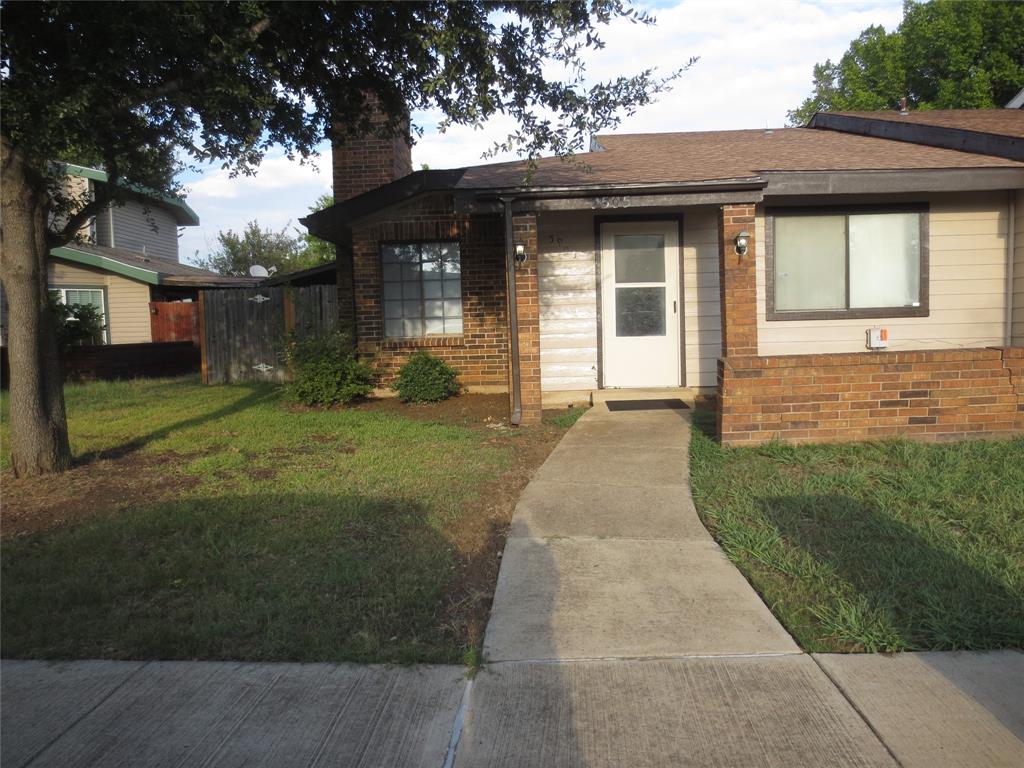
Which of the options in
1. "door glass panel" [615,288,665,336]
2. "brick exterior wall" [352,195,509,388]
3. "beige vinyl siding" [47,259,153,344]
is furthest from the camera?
"beige vinyl siding" [47,259,153,344]

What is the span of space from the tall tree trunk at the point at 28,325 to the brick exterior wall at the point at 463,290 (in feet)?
15.8

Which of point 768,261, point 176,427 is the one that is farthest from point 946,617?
point 176,427

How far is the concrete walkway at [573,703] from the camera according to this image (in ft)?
10.3

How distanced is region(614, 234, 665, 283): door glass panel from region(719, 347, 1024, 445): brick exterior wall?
3211 mm

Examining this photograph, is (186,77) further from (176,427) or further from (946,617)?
(946,617)

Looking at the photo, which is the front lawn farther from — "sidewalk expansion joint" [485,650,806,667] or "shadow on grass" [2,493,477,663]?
"sidewalk expansion joint" [485,650,806,667]

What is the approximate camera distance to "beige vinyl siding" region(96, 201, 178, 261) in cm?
2427

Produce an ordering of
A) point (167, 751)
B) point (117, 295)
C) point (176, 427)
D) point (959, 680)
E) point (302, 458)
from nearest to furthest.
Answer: point (167, 751) < point (959, 680) < point (302, 458) < point (176, 427) < point (117, 295)

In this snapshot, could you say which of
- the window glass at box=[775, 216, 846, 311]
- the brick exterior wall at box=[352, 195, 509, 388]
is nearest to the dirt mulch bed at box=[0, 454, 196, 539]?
the brick exterior wall at box=[352, 195, 509, 388]

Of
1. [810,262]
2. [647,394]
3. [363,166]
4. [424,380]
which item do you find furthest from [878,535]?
[363,166]

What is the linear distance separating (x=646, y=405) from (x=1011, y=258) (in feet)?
15.9

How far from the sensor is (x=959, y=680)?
3607mm

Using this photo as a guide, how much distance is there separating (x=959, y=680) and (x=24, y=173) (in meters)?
7.58

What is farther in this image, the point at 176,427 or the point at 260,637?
the point at 176,427
